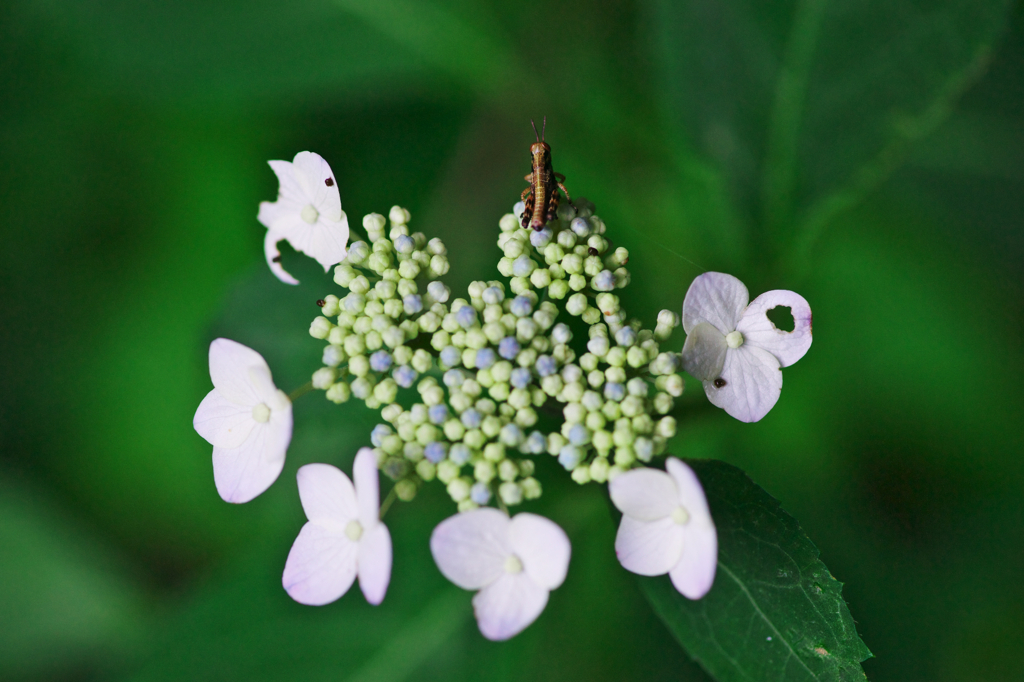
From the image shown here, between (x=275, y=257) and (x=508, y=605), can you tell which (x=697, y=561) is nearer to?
(x=508, y=605)

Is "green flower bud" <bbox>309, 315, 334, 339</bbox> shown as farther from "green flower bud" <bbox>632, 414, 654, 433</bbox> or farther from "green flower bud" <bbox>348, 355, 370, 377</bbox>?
"green flower bud" <bbox>632, 414, 654, 433</bbox>

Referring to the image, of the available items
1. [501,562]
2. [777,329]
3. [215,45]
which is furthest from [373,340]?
[215,45]

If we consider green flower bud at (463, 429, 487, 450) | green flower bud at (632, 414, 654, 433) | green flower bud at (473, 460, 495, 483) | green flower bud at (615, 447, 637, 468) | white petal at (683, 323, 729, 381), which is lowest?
green flower bud at (473, 460, 495, 483)

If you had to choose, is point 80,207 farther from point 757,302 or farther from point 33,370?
point 757,302

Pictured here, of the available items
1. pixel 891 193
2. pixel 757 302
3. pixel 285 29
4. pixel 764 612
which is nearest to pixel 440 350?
pixel 757 302

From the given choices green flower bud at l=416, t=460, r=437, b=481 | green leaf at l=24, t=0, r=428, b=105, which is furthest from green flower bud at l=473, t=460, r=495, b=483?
green leaf at l=24, t=0, r=428, b=105

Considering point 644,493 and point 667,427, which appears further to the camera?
point 667,427

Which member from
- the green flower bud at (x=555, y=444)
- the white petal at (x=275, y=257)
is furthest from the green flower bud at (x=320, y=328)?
the green flower bud at (x=555, y=444)
